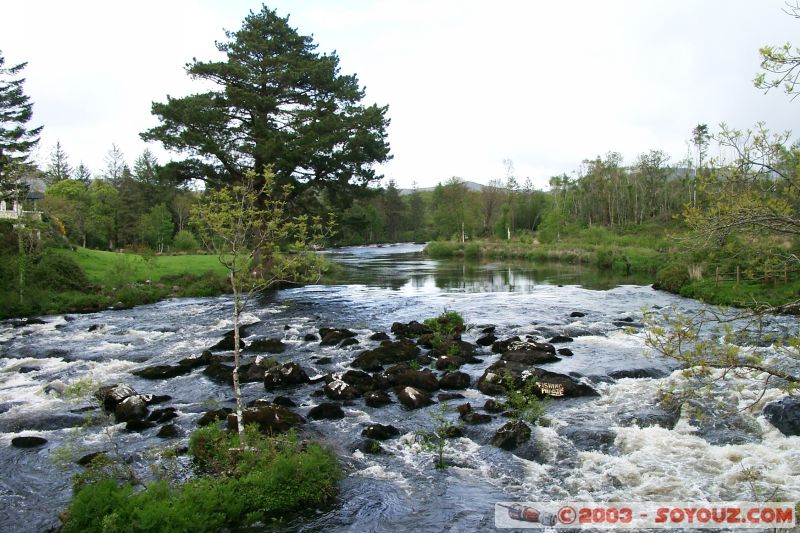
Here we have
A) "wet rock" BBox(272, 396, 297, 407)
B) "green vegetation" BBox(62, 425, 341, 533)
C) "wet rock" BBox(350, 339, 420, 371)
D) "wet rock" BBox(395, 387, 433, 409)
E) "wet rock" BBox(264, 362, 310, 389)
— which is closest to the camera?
"green vegetation" BBox(62, 425, 341, 533)

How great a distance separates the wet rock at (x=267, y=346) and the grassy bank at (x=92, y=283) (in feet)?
49.1

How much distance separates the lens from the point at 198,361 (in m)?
19.0

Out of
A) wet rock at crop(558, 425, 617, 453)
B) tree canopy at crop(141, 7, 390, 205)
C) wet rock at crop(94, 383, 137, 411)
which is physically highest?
tree canopy at crop(141, 7, 390, 205)

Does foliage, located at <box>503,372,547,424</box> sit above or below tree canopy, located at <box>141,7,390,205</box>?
below

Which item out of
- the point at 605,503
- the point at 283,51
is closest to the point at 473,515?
the point at 605,503

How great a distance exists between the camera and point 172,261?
48719 mm

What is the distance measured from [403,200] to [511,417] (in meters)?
149

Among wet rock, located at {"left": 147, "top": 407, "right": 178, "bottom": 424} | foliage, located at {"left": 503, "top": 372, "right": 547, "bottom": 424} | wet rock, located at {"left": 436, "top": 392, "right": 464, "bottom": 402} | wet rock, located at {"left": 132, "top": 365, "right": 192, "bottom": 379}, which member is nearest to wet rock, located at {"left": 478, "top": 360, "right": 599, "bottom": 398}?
foliage, located at {"left": 503, "top": 372, "right": 547, "bottom": 424}

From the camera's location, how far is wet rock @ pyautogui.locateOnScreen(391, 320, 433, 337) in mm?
23278

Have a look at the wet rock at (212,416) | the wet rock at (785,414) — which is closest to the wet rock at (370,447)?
the wet rock at (212,416)

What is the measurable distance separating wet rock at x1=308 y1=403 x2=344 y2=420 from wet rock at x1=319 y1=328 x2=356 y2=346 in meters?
8.26

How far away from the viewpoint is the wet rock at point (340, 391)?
1523cm

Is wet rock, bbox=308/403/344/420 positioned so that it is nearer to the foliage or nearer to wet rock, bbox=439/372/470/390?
wet rock, bbox=439/372/470/390

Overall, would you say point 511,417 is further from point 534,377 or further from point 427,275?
point 427,275
